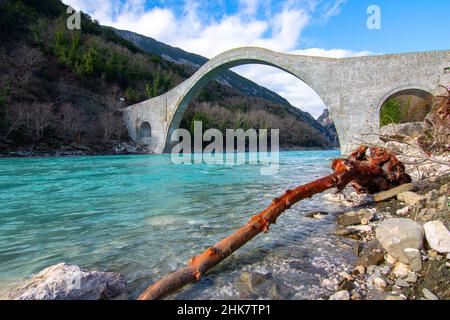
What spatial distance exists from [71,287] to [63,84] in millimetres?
32163

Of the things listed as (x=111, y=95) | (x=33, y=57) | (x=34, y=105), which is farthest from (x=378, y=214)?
(x=111, y=95)

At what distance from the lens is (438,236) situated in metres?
1.88

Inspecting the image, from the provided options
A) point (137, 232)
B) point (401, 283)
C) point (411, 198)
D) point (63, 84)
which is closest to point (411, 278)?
point (401, 283)

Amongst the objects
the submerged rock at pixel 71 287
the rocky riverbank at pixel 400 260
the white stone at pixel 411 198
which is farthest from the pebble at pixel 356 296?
the white stone at pixel 411 198

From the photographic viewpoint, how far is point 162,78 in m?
43.9

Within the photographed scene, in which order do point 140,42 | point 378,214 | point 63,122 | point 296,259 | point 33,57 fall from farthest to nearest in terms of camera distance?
point 140,42 < point 33,57 < point 63,122 < point 378,214 < point 296,259

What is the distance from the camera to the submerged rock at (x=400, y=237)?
1.91m

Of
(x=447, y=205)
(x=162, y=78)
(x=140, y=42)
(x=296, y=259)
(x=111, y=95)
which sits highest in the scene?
(x=140, y=42)

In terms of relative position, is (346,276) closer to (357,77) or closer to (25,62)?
(357,77)

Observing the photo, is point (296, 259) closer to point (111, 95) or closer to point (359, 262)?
point (359, 262)

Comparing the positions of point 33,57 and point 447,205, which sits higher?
point 33,57

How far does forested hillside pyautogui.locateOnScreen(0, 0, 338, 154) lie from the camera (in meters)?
19.8

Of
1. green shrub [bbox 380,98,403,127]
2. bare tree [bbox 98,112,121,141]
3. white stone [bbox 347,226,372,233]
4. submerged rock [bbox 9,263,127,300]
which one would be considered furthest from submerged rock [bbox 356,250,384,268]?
bare tree [bbox 98,112,121,141]
